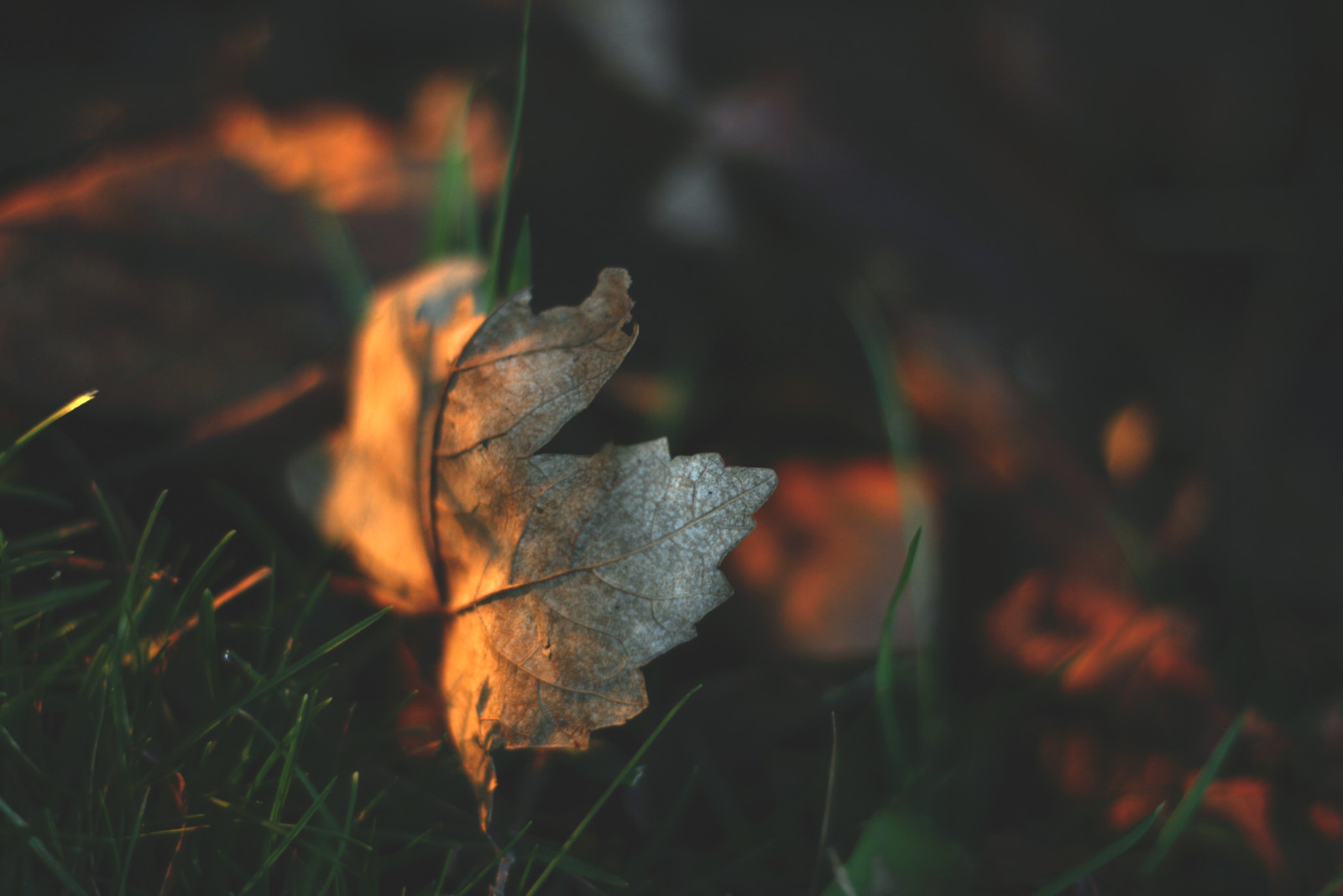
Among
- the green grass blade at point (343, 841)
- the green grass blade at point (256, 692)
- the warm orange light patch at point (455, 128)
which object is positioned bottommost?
the green grass blade at point (343, 841)

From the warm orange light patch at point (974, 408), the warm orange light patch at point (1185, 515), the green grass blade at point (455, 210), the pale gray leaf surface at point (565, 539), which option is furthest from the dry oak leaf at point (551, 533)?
the warm orange light patch at point (1185, 515)

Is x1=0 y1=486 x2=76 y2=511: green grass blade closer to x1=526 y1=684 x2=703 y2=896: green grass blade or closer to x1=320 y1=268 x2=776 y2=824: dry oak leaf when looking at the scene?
x1=320 y1=268 x2=776 y2=824: dry oak leaf

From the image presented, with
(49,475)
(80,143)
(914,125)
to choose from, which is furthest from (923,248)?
(80,143)

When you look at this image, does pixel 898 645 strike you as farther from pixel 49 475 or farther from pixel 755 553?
pixel 49 475

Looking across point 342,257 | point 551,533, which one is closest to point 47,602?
point 551,533

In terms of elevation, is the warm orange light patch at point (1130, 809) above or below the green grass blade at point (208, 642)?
below

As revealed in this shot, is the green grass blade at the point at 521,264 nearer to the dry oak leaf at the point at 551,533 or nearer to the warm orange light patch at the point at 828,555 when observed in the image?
the dry oak leaf at the point at 551,533
